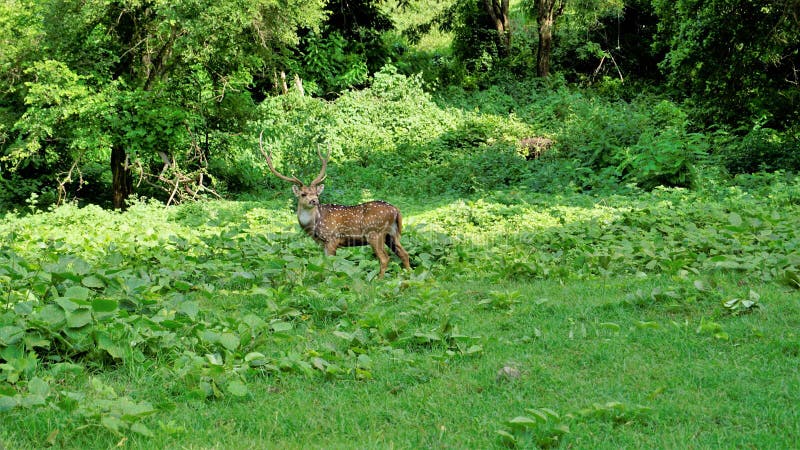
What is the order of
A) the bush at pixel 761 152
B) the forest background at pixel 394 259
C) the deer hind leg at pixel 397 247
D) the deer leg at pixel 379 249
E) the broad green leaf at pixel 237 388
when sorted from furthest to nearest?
the bush at pixel 761 152 < the deer hind leg at pixel 397 247 < the deer leg at pixel 379 249 < the broad green leaf at pixel 237 388 < the forest background at pixel 394 259

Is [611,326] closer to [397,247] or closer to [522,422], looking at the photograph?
[522,422]

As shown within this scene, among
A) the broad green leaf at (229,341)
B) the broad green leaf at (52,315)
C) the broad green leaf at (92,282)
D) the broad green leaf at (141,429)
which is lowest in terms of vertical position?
the broad green leaf at (229,341)

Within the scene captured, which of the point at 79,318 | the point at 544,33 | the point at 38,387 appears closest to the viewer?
the point at 38,387

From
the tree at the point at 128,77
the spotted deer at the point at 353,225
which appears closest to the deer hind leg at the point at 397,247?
the spotted deer at the point at 353,225

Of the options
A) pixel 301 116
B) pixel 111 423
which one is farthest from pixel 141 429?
pixel 301 116

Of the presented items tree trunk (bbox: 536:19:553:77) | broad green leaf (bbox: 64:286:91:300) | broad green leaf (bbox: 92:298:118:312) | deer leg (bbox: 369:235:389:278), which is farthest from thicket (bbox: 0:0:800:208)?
broad green leaf (bbox: 92:298:118:312)

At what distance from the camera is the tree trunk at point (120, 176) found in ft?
62.6

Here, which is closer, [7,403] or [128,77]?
[7,403]

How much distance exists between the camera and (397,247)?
10.7 meters

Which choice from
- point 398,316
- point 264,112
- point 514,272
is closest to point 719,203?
point 514,272

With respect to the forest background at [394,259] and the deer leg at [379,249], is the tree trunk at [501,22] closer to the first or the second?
the forest background at [394,259]

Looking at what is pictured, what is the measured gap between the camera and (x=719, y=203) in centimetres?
1302

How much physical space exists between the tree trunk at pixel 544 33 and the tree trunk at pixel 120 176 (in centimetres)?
1510

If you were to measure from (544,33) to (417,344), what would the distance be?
919 inches
